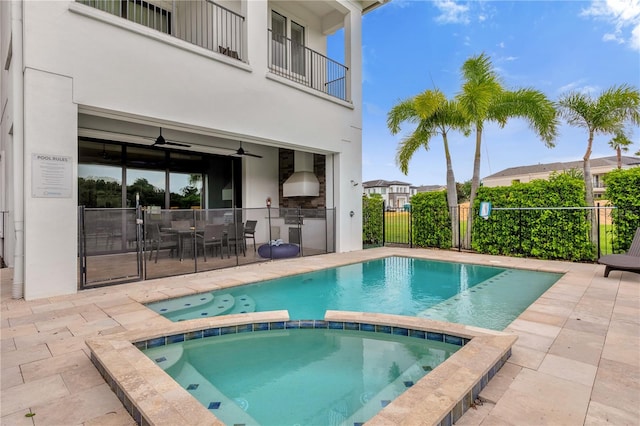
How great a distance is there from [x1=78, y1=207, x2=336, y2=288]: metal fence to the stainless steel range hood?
3.42ft

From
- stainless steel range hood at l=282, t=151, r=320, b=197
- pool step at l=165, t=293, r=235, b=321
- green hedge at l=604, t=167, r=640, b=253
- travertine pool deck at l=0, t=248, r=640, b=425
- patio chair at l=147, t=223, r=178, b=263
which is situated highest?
stainless steel range hood at l=282, t=151, r=320, b=197

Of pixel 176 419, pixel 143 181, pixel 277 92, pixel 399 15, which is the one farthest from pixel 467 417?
pixel 399 15

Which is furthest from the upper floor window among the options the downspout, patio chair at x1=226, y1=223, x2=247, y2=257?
patio chair at x1=226, y1=223, x2=247, y2=257

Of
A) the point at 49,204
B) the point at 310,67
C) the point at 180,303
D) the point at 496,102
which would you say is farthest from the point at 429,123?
the point at 49,204

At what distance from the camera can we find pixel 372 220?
42.3 feet

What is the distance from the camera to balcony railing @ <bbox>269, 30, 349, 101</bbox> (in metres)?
10.7

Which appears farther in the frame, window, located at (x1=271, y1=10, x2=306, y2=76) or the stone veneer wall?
the stone veneer wall

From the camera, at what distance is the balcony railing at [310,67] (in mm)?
10711

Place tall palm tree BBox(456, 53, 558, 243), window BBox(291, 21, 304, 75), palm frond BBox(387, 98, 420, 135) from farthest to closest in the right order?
1. window BBox(291, 21, 304, 75)
2. palm frond BBox(387, 98, 420, 135)
3. tall palm tree BBox(456, 53, 558, 243)

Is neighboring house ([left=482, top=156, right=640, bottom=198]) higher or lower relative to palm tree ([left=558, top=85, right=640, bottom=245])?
higher

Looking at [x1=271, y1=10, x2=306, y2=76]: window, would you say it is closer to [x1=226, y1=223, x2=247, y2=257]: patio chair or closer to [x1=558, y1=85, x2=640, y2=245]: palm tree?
[x1=226, y1=223, x2=247, y2=257]: patio chair

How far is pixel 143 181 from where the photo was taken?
1013cm

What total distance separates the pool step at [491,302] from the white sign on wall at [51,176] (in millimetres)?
6183

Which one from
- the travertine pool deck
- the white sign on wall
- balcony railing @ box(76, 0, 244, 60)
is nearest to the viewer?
the travertine pool deck
